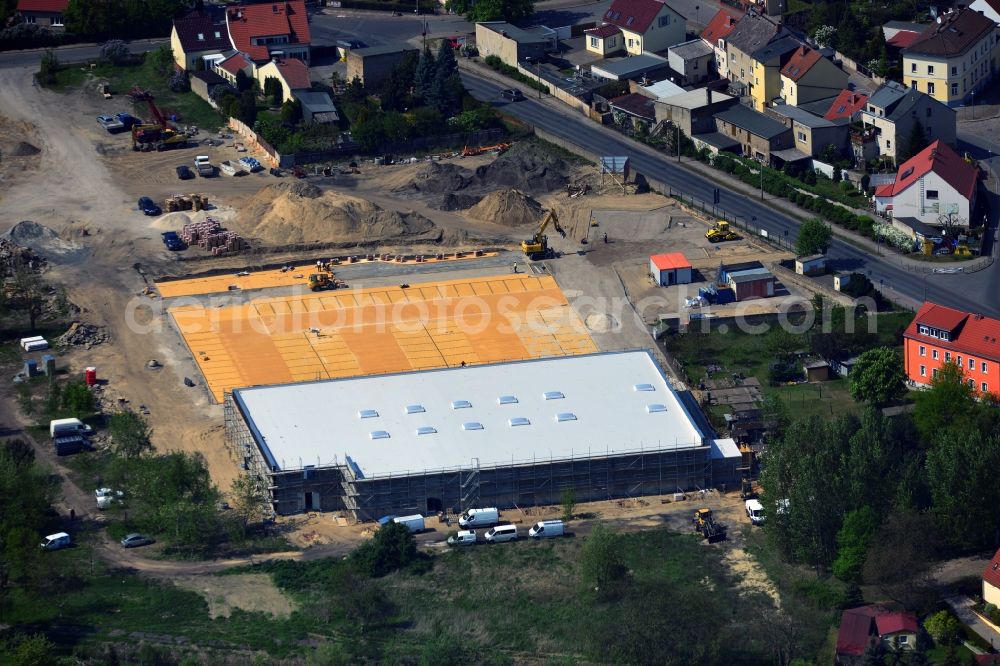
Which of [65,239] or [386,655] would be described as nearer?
[386,655]

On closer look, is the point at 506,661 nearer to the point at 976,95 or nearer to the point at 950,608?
the point at 950,608

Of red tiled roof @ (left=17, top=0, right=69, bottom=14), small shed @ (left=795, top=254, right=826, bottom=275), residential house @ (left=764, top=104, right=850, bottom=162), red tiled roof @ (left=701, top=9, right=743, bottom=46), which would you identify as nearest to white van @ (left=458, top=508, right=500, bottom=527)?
small shed @ (left=795, top=254, right=826, bottom=275)

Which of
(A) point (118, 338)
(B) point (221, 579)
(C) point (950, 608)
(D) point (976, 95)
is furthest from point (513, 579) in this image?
(D) point (976, 95)

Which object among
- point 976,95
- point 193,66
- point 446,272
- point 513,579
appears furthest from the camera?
point 193,66

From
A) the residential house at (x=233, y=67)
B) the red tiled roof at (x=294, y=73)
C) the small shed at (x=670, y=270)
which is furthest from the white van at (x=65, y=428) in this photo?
the residential house at (x=233, y=67)

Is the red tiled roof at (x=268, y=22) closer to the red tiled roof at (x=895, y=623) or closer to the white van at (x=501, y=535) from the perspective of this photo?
the white van at (x=501, y=535)

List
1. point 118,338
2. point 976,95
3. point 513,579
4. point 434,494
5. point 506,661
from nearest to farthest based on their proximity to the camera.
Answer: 1. point 506,661
2. point 513,579
3. point 434,494
4. point 118,338
5. point 976,95

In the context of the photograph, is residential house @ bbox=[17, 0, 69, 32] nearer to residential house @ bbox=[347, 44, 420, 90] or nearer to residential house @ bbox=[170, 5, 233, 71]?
residential house @ bbox=[170, 5, 233, 71]

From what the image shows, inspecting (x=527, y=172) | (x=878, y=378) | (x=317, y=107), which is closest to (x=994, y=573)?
(x=878, y=378)
